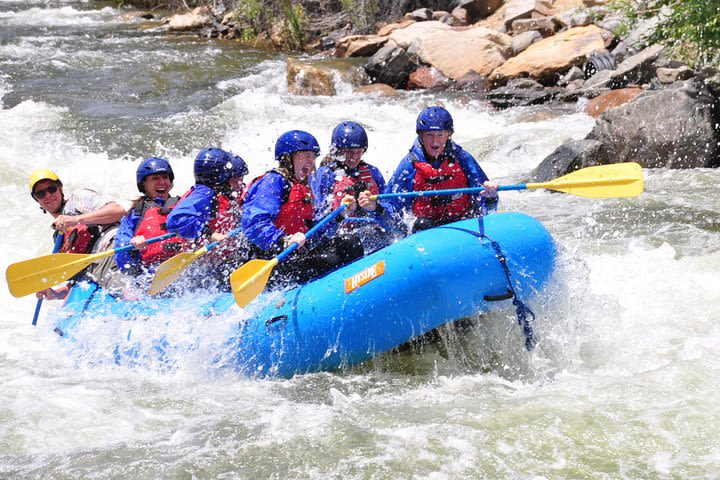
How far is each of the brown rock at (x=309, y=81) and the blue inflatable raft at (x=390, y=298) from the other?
817cm

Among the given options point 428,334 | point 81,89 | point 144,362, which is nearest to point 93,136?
point 81,89

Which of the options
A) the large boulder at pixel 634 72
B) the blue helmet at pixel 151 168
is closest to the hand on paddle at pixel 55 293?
the blue helmet at pixel 151 168

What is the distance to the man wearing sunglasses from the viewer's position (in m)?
5.28

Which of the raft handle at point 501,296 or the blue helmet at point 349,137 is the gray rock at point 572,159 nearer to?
the blue helmet at point 349,137

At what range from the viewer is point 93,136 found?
10.2 metres

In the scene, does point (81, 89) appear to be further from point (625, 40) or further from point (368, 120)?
point (625, 40)

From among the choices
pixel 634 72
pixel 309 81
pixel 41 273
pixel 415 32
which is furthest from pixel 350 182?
pixel 415 32

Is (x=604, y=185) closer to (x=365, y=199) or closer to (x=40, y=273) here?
(x=365, y=199)

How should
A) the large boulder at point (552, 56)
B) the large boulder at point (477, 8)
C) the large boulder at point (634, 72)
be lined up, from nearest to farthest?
the large boulder at point (634, 72) < the large boulder at point (552, 56) < the large boulder at point (477, 8)

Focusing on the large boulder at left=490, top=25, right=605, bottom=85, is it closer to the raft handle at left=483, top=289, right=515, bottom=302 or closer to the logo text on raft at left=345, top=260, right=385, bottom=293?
the raft handle at left=483, top=289, right=515, bottom=302

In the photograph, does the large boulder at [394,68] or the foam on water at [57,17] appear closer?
the large boulder at [394,68]

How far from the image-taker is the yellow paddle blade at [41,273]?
498 centimetres

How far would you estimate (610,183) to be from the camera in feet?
14.9

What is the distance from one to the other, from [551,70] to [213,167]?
309 inches
